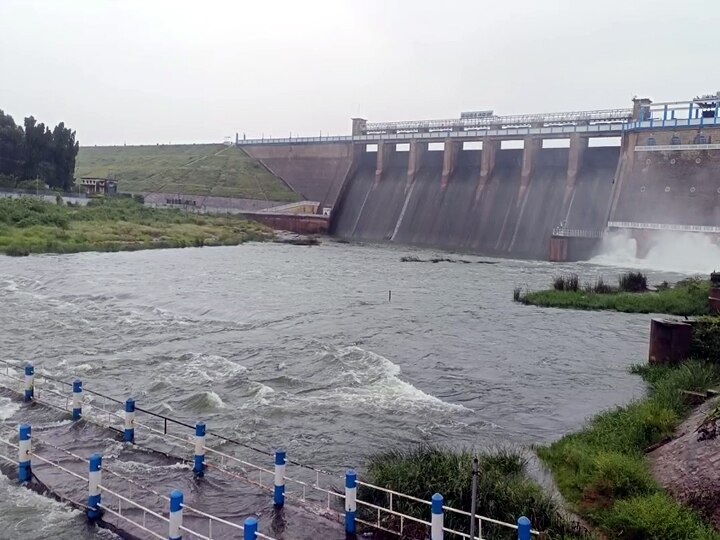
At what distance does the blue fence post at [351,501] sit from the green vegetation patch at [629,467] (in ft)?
11.5

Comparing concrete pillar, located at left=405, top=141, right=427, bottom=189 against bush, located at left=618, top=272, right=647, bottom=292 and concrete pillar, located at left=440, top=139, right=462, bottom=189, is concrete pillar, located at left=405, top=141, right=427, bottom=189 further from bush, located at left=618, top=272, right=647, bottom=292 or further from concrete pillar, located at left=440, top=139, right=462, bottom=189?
bush, located at left=618, top=272, right=647, bottom=292

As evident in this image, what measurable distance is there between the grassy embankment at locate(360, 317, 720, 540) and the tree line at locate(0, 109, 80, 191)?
80.7 m

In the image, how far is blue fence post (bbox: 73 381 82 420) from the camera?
14.5 metres

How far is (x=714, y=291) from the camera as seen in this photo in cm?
2350

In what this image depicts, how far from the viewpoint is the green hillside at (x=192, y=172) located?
90.2 m

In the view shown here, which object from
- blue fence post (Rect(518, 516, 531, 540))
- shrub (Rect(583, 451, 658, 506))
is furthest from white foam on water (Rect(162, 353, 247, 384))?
blue fence post (Rect(518, 516, 531, 540))

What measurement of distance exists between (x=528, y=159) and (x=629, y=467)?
183 feet

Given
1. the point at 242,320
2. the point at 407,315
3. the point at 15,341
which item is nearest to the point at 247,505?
the point at 15,341

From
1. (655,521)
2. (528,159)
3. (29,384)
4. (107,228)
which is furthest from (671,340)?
(107,228)

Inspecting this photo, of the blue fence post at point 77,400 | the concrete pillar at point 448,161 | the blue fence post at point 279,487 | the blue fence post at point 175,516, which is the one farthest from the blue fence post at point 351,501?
the concrete pillar at point 448,161

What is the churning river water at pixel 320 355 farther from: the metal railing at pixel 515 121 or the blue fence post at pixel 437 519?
the metal railing at pixel 515 121

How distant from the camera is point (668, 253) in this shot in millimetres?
49781

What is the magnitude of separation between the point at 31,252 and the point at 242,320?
27677 millimetres

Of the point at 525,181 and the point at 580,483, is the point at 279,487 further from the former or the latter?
the point at 525,181
